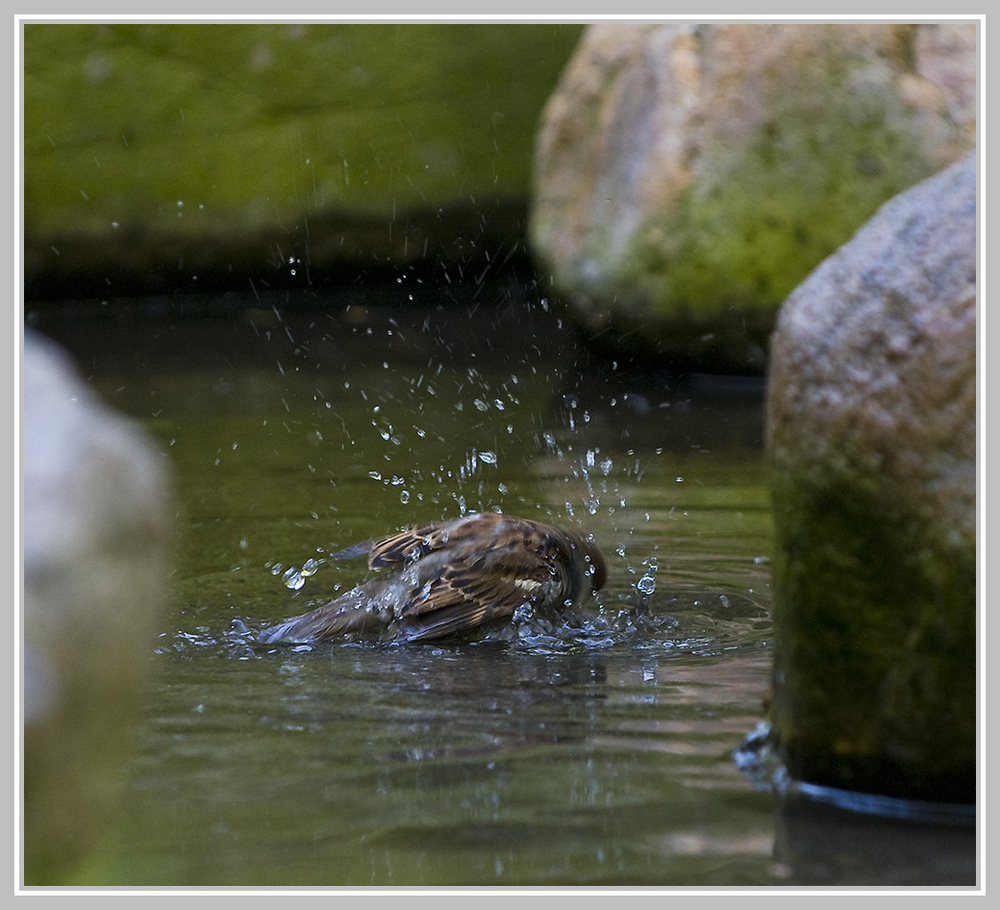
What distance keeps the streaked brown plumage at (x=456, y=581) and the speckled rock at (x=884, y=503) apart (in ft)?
6.44

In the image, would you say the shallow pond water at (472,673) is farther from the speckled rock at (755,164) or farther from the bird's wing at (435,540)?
the speckled rock at (755,164)

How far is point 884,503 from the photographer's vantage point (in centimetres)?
318

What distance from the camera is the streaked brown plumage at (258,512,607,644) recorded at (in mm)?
5129

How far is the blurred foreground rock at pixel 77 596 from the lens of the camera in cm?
210

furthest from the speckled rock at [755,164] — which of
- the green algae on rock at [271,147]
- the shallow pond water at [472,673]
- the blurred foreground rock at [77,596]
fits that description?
the blurred foreground rock at [77,596]

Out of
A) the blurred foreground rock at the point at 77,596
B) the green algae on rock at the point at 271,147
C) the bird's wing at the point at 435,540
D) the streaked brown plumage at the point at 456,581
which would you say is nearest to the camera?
the blurred foreground rock at the point at 77,596

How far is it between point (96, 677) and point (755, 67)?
8.97 meters

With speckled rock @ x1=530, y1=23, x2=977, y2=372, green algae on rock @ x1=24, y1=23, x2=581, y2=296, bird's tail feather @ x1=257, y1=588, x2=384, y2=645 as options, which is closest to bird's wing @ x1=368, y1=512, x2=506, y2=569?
bird's tail feather @ x1=257, y1=588, x2=384, y2=645

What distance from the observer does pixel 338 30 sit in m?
13.7

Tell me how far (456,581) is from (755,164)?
5998mm

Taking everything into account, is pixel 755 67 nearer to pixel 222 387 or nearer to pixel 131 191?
pixel 222 387

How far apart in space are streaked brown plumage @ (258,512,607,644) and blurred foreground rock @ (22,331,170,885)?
8.80 feet

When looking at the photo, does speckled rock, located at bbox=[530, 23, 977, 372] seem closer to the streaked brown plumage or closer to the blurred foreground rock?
the streaked brown plumage

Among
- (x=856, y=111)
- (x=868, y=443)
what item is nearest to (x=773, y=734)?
(x=868, y=443)
